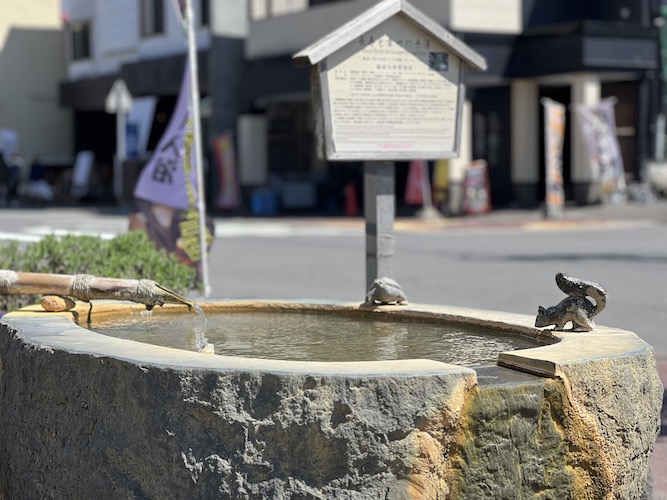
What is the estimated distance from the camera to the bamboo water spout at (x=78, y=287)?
4.96 meters

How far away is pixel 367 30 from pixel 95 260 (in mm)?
2494

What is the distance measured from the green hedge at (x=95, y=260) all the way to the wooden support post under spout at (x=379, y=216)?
1.57 metres

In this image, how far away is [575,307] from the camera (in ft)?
15.0

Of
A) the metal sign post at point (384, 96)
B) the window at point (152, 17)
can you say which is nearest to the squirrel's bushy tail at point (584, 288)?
the metal sign post at point (384, 96)

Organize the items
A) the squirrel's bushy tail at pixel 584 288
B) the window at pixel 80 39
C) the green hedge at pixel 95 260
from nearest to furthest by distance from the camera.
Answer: the squirrel's bushy tail at pixel 584 288
the green hedge at pixel 95 260
the window at pixel 80 39

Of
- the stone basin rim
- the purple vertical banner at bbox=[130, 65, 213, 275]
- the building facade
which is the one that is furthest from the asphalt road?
the stone basin rim

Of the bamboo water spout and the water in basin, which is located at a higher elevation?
the bamboo water spout

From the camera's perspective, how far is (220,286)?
1261 centimetres

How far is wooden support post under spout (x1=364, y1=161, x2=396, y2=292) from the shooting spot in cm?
648

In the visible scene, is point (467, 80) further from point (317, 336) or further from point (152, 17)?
point (317, 336)

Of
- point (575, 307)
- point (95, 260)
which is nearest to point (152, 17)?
point (95, 260)

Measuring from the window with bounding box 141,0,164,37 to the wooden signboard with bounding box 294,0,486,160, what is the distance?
25780mm

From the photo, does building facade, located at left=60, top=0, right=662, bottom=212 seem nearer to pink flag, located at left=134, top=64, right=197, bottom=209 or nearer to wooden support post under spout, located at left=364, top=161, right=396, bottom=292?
pink flag, located at left=134, top=64, right=197, bottom=209

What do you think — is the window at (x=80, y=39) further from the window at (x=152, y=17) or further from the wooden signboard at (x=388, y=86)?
the wooden signboard at (x=388, y=86)
